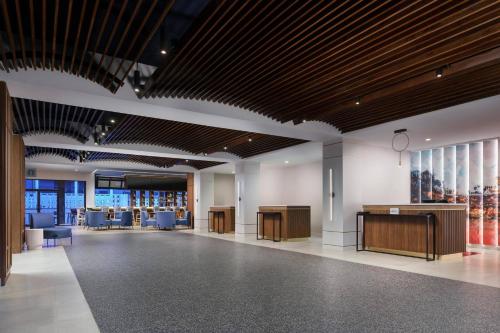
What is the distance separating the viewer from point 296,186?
16.0 m

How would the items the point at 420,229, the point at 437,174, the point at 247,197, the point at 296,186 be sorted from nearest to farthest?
the point at 420,229
the point at 437,174
the point at 247,197
the point at 296,186

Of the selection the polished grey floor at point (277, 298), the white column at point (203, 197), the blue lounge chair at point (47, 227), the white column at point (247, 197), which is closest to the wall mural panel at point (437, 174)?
the polished grey floor at point (277, 298)

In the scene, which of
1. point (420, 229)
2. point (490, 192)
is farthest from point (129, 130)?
point (490, 192)

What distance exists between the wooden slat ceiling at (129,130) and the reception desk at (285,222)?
2.11 metres

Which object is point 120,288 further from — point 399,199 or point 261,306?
point 399,199

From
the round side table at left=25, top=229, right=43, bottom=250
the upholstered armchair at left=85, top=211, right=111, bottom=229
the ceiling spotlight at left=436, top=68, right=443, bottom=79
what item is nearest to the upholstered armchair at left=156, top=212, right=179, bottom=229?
the upholstered armchair at left=85, top=211, right=111, bottom=229

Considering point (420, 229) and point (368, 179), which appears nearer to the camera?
point (420, 229)

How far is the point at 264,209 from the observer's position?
12.3 meters

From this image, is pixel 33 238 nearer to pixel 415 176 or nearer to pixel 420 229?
pixel 420 229

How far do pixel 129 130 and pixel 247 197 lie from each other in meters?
5.74

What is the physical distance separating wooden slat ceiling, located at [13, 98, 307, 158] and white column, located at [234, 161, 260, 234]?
72.8 inches

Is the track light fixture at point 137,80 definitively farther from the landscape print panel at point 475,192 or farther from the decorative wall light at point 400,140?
the landscape print panel at point 475,192

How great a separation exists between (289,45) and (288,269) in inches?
149

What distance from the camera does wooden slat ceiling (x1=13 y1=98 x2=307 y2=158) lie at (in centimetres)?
822
